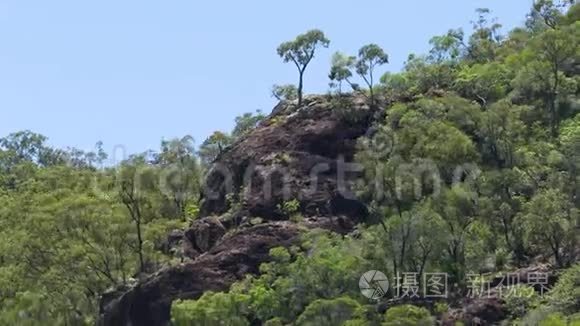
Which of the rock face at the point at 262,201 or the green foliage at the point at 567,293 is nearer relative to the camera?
the green foliage at the point at 567,293

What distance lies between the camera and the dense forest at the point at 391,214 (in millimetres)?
30281

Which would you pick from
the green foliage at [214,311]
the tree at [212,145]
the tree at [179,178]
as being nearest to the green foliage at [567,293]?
the green foliage at [214,311]

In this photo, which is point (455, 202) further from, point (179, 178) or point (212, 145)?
point (212, 145)

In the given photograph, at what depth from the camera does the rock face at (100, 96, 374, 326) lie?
34.8 m

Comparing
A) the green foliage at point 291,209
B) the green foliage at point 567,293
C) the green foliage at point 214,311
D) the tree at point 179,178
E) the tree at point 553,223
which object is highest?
the tree at point 179,178

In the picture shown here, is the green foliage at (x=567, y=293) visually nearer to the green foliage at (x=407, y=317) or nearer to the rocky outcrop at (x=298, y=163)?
the green foliage at (x=407, y=317)

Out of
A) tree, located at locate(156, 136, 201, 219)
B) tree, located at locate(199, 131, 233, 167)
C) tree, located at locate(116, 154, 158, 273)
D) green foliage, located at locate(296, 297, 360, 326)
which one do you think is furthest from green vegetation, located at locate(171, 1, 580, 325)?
tree, located at locate(199, 131, 233, 167)

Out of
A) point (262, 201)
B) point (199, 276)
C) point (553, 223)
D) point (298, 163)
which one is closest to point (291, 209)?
point (262, 201)

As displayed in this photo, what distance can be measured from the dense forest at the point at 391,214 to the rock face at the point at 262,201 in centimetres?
53

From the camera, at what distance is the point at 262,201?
37.6 m

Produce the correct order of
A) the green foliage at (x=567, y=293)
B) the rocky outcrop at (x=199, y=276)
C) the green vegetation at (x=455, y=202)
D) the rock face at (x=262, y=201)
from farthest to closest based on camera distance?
the rock face at (x=262, y=201) → the rocky outcrop at (x=199, y=276) → the green vegetation at (x=455, y=202) → the green foliage at (x=567, y=293)

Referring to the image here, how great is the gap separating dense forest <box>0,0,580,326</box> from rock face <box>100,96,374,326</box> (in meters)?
0.53

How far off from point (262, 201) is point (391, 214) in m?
5.81

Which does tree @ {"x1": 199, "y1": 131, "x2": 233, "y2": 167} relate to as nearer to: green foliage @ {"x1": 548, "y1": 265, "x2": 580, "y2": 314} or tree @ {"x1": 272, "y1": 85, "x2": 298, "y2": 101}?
tree @ {"x1": 272, "y1": 85, "x2": 298, "y2": 101}
